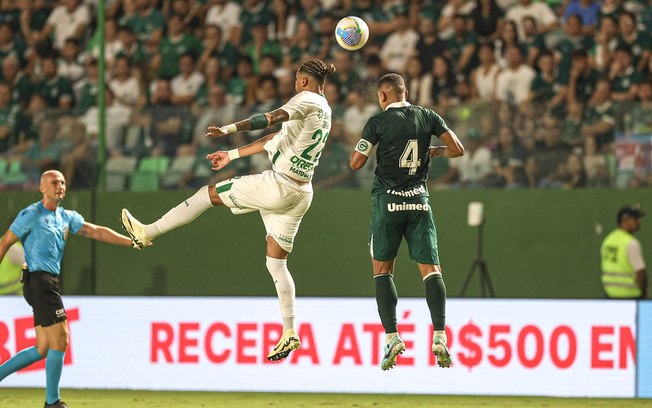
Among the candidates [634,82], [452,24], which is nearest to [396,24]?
→ [452,24]

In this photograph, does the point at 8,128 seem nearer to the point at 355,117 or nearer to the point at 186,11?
the point at 186,11

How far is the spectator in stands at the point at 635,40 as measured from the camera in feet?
51.9

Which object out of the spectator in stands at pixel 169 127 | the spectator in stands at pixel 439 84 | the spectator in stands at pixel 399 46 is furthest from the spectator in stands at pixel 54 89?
the spectator in stands at pixel 439 84

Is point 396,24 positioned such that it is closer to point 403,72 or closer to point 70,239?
point 403,72

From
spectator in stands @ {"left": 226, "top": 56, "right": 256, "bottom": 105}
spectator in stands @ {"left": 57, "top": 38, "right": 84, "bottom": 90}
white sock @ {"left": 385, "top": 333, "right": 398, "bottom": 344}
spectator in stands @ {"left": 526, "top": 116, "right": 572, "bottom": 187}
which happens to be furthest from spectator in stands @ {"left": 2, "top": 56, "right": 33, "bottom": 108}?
white sock @ {"left": 385, "top": 333, "right": 398, "bottom": 344}

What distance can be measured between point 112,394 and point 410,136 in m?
4.88

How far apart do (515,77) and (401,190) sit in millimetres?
6559

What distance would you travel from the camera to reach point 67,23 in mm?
18734

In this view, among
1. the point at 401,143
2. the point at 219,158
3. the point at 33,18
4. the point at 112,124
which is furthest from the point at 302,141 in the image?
the point at 33,18

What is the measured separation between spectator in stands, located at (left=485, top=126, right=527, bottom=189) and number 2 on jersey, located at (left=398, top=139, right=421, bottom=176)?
551 centimetres

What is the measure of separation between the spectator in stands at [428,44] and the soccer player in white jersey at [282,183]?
6464 millimetres

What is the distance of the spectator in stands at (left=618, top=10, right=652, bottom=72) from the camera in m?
15.8

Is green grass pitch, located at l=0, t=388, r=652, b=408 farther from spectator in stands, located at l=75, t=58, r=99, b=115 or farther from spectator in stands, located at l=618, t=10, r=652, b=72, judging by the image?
spectator in stands, located at l=618, t=10, r=652, b=72

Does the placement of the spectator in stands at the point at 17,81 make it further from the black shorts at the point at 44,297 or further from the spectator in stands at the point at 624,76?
the spectator in stands at the point at 624,76
